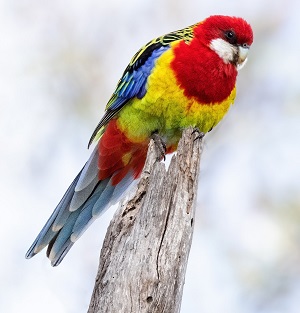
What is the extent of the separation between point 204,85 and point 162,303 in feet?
6.50

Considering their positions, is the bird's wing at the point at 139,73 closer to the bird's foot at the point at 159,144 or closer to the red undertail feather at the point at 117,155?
the red undertail feather at the point at 117,155

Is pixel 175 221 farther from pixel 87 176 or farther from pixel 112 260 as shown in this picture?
pixel 87 176

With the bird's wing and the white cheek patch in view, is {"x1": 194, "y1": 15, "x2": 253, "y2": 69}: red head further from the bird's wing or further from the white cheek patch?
the bird's wing

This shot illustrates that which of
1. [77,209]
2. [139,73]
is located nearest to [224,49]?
[139,73]

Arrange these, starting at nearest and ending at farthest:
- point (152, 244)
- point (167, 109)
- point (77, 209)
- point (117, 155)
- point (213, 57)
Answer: point (152, 244) < point (167, 109) < point (213, 57) < point (77, 209) < point (117, 155)

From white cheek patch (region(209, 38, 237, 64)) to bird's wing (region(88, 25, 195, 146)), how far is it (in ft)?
0.64

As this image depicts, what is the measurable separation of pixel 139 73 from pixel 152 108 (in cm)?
33

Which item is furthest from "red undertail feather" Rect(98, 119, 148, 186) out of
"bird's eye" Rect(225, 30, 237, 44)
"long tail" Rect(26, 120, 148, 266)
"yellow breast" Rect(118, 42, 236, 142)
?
"bird's eye" Rect(225, 30, 237, 44)

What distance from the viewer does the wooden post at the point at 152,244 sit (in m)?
3.12

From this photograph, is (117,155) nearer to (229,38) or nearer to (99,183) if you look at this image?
(99,183)

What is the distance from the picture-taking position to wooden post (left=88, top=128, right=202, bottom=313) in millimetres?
3115

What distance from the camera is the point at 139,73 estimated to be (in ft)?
15.6

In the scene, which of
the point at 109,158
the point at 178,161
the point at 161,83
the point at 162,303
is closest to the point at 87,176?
the point at 109,158

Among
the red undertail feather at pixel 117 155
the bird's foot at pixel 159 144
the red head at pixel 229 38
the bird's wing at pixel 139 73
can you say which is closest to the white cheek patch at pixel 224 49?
the red head at pixel 229 38
